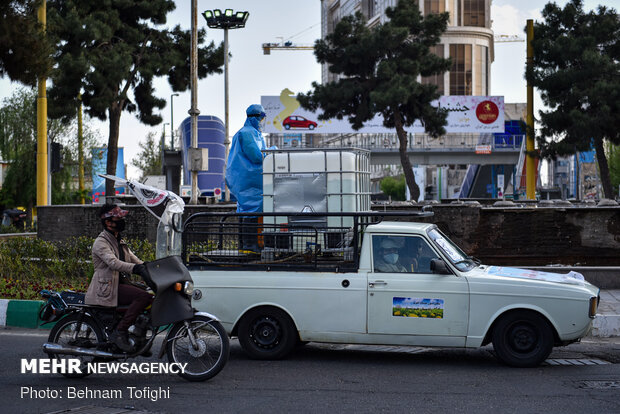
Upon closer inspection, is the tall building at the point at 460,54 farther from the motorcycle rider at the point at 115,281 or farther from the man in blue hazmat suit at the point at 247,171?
the motorcycle rider at the point at 115,281

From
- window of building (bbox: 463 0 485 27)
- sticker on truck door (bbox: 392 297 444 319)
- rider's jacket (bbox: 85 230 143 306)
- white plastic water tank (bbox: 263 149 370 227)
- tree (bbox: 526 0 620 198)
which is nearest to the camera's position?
rider's jacket (bbox: 85 230 143 306)

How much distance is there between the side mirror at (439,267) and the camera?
8070mm

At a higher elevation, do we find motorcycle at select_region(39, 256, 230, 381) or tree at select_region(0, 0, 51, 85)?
tree at select_region(0, 0, 51, 85)

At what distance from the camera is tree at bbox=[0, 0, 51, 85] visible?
8.55 metres

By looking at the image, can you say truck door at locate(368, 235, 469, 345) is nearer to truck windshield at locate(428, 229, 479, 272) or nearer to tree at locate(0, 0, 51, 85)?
truck windshield at locate(428, 229, 479, 272)

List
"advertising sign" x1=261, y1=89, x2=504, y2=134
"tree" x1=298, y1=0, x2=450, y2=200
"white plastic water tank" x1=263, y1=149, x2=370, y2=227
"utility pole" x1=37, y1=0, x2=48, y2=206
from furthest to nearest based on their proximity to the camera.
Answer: "advertising sign" x1=261, y1=89, x2=504, y2=134
"tree" x1=298, y1=0, x2=450, y2=200
"utility pole" x1=37, y1=0, x2=48, y2=206
"white plastic water tank" x1=263, y1=149, x2=370, y2=227

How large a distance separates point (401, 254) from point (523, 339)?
146 centimetres

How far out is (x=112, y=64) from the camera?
3019 centimetres

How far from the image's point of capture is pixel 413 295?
321 inches

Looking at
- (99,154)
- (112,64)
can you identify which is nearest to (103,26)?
(112,64)

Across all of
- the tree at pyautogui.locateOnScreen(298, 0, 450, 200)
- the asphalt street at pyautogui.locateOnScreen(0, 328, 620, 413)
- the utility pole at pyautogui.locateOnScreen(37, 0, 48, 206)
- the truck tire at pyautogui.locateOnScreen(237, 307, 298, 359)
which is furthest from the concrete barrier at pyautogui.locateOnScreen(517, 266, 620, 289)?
the tree at pyautogui.locateOnScreen(298, 0, 450, 200)

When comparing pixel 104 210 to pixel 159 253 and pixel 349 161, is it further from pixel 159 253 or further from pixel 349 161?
pixel 349 161

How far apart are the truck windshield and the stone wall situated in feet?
21.2

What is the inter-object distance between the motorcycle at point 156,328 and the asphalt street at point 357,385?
215mm
